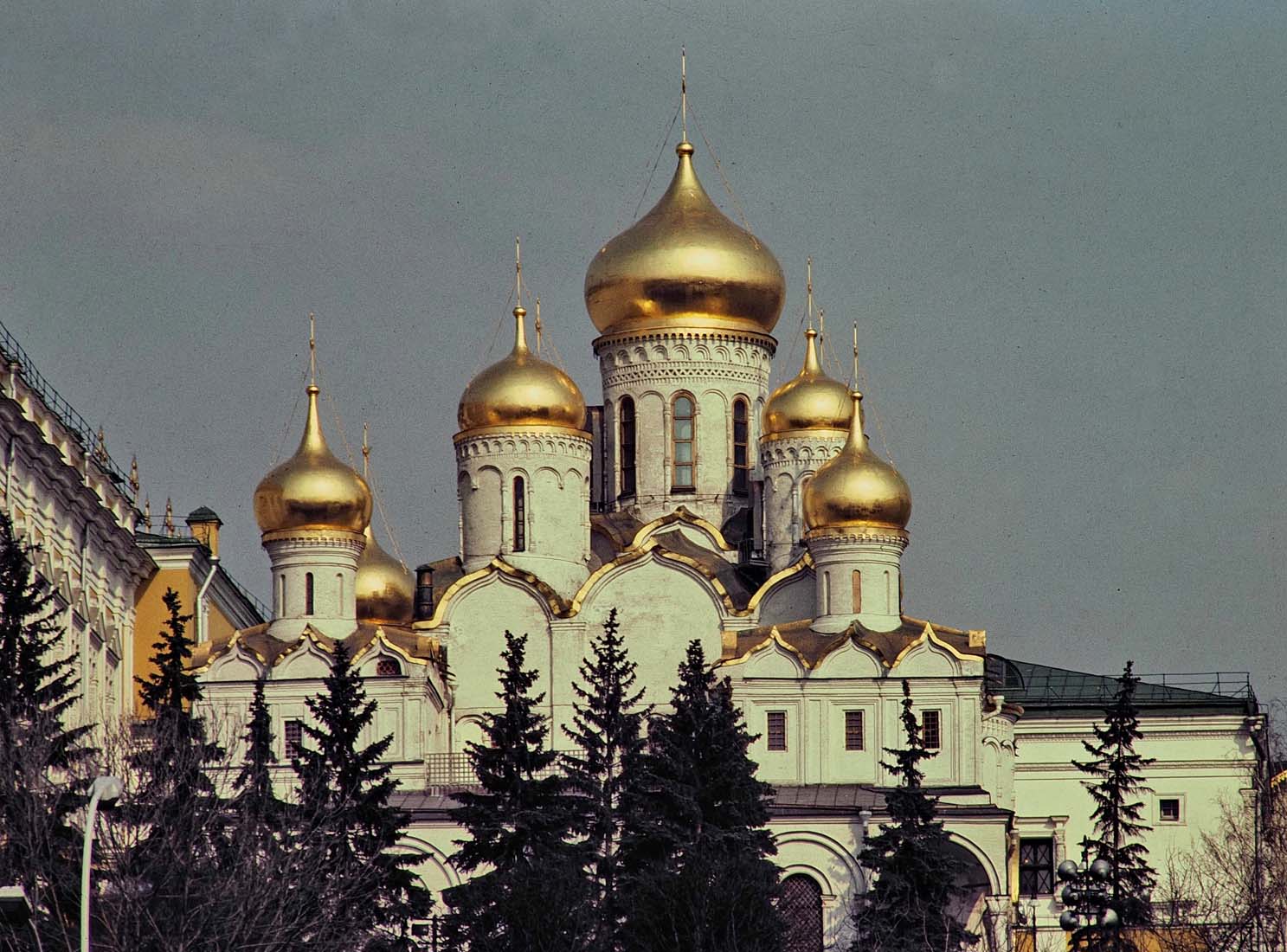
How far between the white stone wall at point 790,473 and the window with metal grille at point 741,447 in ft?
4.13

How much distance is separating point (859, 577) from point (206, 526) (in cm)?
1355

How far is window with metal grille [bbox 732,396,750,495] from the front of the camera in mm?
62188

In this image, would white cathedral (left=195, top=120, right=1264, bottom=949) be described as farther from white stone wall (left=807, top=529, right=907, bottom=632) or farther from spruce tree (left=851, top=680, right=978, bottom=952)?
spruce tree (left=851, top=680, right=978, bottom=952)

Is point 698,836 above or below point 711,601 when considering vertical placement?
below

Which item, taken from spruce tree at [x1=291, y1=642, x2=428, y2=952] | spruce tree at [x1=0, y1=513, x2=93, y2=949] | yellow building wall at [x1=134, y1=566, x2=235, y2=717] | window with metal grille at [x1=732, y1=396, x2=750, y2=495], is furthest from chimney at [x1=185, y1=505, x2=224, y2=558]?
spruce tree at [x1=0, y1=513, x2=93, y2=949]

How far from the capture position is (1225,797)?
60.1m

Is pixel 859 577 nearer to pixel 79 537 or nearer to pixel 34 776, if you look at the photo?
pixel 79 537

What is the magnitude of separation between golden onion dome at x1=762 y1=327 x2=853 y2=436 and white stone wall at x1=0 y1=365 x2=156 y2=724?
11826mm

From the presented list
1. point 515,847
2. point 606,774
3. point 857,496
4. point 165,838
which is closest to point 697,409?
point 857,496

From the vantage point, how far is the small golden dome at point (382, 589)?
58.9 meters

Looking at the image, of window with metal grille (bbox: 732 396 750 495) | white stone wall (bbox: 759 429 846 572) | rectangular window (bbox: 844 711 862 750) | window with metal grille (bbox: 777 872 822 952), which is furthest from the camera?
window with metal grille (bbox: 732 396 750 495)

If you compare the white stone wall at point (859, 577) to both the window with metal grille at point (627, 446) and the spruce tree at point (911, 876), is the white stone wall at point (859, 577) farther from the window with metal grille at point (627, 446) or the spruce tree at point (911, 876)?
the spruce tree at point (911, 876)

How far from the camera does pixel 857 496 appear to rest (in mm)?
55562

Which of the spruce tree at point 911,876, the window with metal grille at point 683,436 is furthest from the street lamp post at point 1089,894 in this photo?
the window with metal grille at point 683,436
